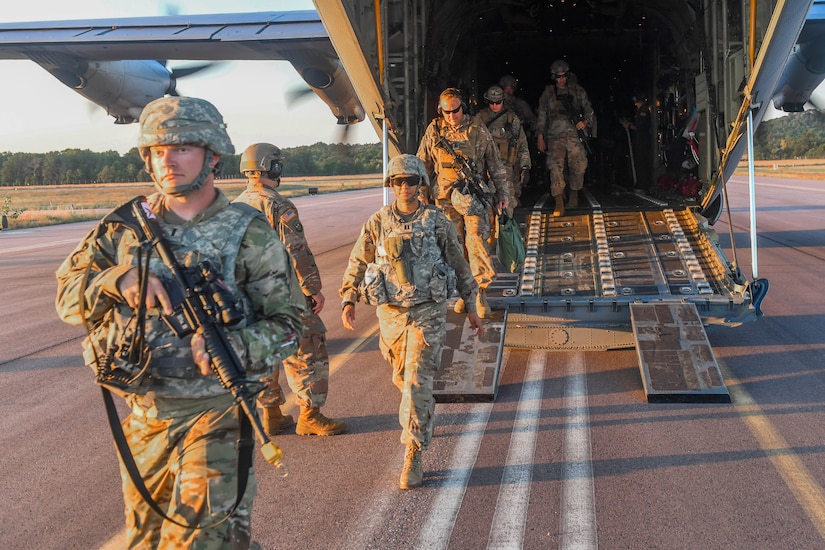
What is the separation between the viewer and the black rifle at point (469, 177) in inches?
289

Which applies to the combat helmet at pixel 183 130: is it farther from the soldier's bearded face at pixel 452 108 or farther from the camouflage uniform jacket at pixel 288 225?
the soldier's bearded face at pixel 452 108

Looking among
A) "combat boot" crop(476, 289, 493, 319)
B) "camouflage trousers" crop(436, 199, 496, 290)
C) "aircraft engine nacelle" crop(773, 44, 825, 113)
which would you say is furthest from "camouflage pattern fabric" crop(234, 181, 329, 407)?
"aircraft engine nacelle" crop(773, 44, 825, 113)

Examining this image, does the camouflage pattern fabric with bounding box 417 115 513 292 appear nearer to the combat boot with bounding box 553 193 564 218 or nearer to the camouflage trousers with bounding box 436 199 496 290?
the camouflage trousers with bounding box 436 199 496 290

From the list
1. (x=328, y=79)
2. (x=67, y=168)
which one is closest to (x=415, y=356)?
(x=328, y=79)

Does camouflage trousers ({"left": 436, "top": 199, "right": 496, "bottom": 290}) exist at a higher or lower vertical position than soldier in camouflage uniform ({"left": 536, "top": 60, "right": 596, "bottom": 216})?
lower

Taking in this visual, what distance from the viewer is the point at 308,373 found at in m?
5.27

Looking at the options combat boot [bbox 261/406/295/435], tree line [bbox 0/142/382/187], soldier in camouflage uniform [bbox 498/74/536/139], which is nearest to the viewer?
combat boot [bbox 261/406/295/435]

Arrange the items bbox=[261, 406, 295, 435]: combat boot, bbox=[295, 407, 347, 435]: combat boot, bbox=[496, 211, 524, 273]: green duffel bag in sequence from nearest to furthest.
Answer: bbox=[295, 407, 347, 435]: combat boot
bbox=[261, 406, 295, 435]: combat boot
bbox=[496, 211, 524, 273]: green duffel bag

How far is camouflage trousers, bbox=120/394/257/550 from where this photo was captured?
2520mm

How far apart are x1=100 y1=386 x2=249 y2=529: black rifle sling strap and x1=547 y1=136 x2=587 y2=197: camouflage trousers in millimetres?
8077

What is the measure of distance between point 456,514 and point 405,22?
20.9 ft

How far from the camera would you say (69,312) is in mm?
2561

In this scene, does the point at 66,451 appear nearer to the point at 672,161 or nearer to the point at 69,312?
the point at 69,312

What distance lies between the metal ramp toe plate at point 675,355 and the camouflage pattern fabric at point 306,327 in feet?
8.04
